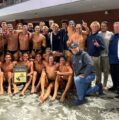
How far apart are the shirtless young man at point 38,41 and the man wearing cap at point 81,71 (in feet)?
4.83

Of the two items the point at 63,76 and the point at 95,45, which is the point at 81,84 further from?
the point at 95,45

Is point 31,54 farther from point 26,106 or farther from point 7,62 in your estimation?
point 26,106

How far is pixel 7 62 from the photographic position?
7.31 metres

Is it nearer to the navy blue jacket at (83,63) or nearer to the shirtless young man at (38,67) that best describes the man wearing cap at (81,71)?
the navy blue jacket at (83,63)

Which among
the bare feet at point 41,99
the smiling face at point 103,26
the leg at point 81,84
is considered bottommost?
the bare feet at point 41,99

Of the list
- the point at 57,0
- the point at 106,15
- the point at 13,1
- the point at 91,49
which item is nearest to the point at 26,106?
the point at 91,49

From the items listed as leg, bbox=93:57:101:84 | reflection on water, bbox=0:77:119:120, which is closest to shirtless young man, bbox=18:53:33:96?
reflection on water, bbox=0:77:119:120

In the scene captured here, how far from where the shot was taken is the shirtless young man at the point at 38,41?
7.46 metres

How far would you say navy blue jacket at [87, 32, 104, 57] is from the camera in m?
6.50

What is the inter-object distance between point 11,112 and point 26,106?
0.42 m

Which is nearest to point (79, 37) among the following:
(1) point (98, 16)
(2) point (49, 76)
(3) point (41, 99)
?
(2) point (49, 76)

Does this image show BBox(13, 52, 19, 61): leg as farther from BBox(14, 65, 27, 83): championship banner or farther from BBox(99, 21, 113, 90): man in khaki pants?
BBox(99, 21, 113, 90): man in khaki pants

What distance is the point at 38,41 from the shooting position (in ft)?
24.5

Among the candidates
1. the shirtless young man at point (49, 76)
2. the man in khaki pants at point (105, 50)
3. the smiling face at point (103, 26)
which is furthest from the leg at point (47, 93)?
the smiling face at point (103, 26)
